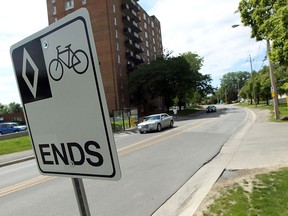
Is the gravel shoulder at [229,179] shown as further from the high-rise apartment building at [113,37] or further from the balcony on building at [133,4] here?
the balcony on building at [133,4]

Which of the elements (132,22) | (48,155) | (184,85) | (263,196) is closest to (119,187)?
(263,196)

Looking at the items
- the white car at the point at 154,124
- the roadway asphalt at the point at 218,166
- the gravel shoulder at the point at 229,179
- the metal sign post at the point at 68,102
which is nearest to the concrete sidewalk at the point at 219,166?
the roadway asphalt at the point at 218,166

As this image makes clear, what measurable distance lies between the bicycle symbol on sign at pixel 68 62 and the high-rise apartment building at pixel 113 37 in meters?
41.1

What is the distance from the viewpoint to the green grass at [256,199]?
13.2 feet

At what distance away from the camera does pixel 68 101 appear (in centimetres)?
143

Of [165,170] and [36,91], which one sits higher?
[36,91]

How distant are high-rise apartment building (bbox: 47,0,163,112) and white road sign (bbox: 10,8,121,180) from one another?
40919 millimetres

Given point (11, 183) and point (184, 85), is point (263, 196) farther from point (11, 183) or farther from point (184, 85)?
point (184, 85)

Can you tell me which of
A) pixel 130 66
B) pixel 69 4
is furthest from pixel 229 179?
pixel 69 4

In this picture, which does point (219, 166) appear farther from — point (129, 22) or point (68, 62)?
point (129, 22)

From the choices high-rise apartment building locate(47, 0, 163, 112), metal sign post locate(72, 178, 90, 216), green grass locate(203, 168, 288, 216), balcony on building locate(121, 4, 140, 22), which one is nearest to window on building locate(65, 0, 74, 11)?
high-rise apartment building locate(47, 0, 163, 112)

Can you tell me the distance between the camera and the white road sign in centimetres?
133

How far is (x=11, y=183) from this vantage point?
7887 millimetres

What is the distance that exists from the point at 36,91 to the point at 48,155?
42 centimetres
